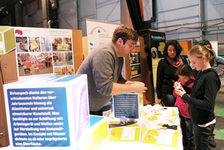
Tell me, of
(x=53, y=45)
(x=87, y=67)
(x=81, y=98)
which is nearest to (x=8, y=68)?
(x=53, y=45)

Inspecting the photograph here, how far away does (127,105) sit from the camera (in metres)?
1.37

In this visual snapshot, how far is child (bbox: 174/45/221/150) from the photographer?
150 cm

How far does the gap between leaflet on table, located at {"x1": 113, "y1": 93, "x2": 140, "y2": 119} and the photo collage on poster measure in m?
1.55

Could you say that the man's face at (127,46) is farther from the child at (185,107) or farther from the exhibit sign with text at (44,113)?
the child at (185,107)

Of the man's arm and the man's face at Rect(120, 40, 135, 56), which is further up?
the man's face at Rect(120, 40, 135, 56)

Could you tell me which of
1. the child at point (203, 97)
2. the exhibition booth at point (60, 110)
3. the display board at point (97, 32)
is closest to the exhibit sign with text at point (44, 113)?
the exhibition booth at point (60, 110)

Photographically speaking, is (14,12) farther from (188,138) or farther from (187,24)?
(188,138)

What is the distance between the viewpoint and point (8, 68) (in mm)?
2123

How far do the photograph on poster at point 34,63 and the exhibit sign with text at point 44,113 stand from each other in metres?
1.86

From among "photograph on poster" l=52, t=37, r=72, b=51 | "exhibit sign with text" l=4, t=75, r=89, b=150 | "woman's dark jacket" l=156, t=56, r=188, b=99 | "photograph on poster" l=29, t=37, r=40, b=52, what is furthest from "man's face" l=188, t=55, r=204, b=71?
"photograph on poster" l=29, t=37, r=40, b=52

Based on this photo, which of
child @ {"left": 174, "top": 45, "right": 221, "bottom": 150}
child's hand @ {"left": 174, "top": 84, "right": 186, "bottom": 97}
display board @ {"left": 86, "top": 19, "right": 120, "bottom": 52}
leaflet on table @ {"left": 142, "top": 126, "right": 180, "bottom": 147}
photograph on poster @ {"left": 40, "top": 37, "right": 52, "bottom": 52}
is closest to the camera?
leaflet on table @ {"left": 142, "top": 126, "right": 180, "bottom": 147}

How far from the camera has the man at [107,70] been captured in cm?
126

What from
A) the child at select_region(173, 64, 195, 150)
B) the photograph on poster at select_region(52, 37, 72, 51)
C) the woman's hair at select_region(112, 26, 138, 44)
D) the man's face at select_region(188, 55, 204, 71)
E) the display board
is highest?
the display board

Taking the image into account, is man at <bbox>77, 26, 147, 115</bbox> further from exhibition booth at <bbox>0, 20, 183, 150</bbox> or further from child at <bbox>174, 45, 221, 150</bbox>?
child at <bbox>174, 45, 221, 150</bbox>
